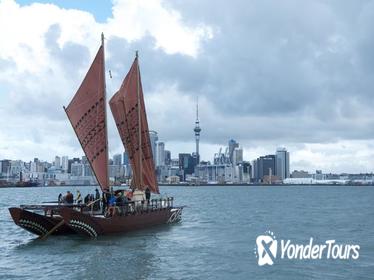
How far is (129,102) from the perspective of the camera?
4919cm

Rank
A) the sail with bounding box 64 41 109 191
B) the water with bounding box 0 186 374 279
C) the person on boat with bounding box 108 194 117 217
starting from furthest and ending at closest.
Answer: the sail with bounding box 64 41 109 191, the person on boat with bounding box 108 194 117 217, the water with bounding box 0 186 374 279

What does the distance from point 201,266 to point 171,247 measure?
298 inches

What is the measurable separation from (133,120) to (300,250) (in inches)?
803

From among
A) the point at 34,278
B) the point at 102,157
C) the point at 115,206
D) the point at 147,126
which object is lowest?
the point at 34,278

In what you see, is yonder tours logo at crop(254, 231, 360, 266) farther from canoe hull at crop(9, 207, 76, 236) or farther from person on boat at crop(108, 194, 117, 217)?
canoe hull at crop(9, 207, 76, 236)

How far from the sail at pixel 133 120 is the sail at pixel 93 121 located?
682 centimetres

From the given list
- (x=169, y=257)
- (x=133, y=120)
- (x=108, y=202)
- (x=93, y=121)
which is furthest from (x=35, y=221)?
(x=133, y=120)

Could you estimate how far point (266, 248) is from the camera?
117 ft

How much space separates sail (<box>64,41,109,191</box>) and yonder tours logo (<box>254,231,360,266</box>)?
12.7m

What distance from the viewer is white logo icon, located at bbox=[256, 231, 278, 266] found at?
30516mm

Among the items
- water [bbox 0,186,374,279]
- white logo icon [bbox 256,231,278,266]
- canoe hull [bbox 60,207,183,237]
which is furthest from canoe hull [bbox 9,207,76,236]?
white logo icon [bbox 256,231,278,266]

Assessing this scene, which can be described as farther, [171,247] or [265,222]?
[265,222]

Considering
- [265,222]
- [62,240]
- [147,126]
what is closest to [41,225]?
[62,240]

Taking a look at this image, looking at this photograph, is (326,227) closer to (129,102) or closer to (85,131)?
(129,102)
